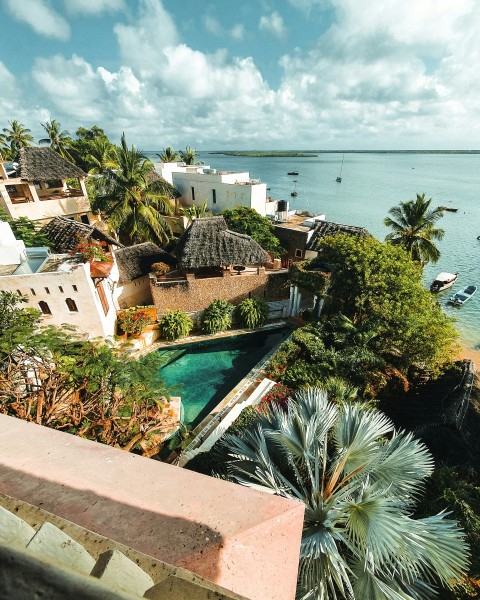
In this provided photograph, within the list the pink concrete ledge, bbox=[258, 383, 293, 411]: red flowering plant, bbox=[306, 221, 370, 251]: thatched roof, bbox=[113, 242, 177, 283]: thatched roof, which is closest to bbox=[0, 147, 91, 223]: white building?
bbox=[113, 242, 177, 283]: thatched roof

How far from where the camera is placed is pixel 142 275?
19.3m

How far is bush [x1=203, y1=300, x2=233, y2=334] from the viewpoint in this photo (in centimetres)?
1702

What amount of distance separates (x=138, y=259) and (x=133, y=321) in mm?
5349

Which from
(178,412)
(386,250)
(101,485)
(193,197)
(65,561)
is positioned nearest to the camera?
(65,561)

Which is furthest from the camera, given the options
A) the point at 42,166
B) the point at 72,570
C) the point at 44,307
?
the point at 42,166

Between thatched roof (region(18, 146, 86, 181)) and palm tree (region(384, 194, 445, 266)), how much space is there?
896 inches

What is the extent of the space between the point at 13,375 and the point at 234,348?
10.7m

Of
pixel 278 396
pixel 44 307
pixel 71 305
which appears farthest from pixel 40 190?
pixel 278 396

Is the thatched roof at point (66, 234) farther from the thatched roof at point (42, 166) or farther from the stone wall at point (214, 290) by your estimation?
the stone wall at point (214, 290)

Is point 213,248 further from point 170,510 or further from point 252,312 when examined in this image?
point 170,510

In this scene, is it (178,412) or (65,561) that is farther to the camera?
(178,412)

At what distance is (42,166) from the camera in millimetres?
19656

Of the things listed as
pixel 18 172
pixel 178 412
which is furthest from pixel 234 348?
pixel 18 172

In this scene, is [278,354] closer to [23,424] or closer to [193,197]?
[23,424]
